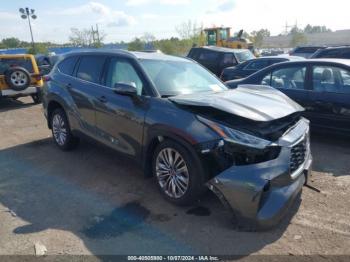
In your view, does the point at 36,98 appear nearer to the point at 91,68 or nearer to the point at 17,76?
the point at 17,76

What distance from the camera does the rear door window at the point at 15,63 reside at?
33.5 feet

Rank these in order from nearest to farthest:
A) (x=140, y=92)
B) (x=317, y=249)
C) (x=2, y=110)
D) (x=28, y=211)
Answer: (x=317, y=249), (x=28, y=211), (x=140, y=92), (x=2, y=110)

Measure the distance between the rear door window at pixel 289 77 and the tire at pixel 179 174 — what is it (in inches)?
145

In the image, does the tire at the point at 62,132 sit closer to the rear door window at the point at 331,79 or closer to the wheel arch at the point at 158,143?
the wheel arch at the point at 158,143

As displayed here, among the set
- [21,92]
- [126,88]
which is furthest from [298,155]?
[21,92]

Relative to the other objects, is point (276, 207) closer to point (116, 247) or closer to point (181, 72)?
point (116, 247)

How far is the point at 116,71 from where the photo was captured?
473 cm

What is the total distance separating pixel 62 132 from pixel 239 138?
3.75m

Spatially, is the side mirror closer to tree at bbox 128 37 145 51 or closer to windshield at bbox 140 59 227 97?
windshield at bbox 140 59 227 97

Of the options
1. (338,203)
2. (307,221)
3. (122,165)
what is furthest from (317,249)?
(122,165)

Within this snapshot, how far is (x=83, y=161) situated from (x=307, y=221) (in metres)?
3.54

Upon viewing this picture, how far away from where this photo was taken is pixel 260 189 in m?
3.13

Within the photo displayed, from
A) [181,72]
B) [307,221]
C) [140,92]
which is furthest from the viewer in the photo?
[181,72]

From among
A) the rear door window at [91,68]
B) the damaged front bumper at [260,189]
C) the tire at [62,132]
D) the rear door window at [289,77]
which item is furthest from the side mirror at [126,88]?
the rear door window at [289,77]
